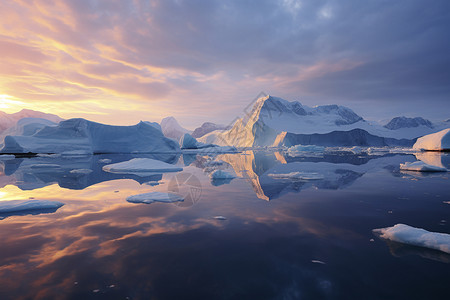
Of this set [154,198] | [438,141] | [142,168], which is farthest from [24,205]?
[438,141]

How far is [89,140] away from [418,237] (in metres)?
35.3

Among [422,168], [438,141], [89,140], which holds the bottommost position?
[422,168]

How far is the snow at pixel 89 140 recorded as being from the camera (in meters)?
29.3

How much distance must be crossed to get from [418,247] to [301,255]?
1.69 meters

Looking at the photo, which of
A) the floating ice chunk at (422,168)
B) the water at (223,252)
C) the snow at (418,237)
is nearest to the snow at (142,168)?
the water at (223,252)

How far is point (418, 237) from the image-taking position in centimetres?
346

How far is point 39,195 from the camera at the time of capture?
6.93 metres

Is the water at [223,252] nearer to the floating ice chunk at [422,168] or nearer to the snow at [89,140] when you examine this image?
the floating ice chunk at [422,168]

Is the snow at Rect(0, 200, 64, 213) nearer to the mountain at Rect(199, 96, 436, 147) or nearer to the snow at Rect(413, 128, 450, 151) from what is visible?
the snow at Rect(413, 128, 450, 151)

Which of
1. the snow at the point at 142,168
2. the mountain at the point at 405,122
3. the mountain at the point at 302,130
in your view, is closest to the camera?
the snow at the point at 142,168

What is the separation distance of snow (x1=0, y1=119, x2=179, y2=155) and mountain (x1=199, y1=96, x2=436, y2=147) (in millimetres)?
39188

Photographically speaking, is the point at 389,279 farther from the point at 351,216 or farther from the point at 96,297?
the point at 96,297

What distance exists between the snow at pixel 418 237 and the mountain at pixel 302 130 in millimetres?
61921

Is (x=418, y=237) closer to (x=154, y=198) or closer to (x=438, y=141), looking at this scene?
(x=154, y=198)
